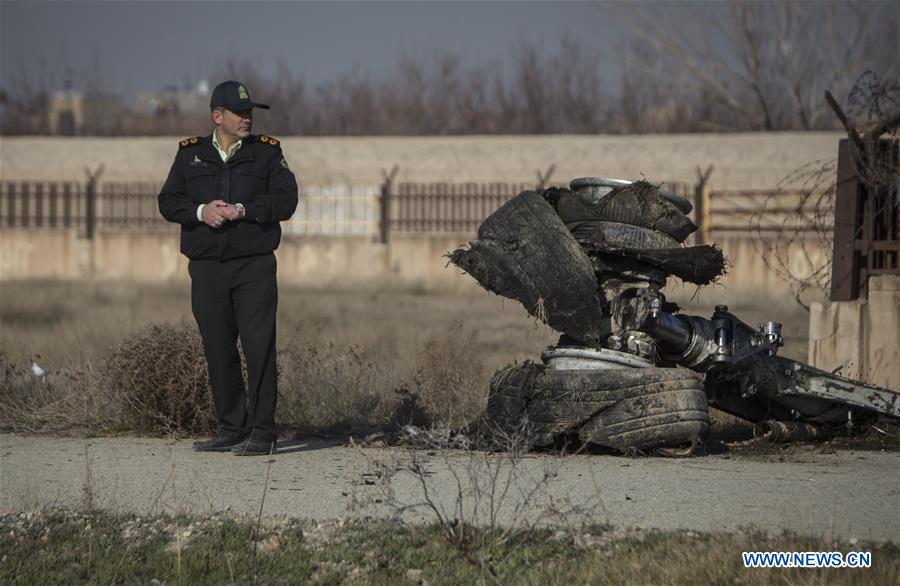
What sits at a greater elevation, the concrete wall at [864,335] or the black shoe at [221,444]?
the concrete wall at [864,335]

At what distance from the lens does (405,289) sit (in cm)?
3002

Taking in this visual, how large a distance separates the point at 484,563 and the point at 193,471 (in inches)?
100

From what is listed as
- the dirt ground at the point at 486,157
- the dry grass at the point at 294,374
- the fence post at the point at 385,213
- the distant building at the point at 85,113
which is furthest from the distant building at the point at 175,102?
the dry grass at the point at 294,374

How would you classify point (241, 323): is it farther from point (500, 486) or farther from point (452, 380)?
point (452, 380)

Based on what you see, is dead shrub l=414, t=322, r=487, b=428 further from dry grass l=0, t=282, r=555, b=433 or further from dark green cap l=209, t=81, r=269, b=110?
dark green cap l=209, t=81, r=269, b=110

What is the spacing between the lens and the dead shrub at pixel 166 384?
9.23m

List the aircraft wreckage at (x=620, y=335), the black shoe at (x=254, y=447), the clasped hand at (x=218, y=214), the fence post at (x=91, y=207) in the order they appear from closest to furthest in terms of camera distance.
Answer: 1. the aircraft wreckage at (x=620, y=335)
2. the clasped hand at (x=218, y=214)
3. the black shoe at (x=254, y=447)
4. the fence post at (x=91, y=207)

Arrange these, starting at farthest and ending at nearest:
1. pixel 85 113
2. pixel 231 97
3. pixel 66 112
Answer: pixel 85 113 → pixel 66 112 → pixel 231 97

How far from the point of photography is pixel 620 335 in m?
8.20

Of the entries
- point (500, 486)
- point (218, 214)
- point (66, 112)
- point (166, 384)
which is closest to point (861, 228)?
point (500, 486)

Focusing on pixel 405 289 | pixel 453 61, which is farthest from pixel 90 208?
pixel 453 61

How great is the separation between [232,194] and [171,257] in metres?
29.2

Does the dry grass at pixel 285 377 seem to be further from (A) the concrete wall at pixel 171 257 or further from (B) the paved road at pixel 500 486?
(A) the concrete wall at pixel 171 257

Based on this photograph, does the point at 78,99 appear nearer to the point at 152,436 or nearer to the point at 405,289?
the point at 405,289
